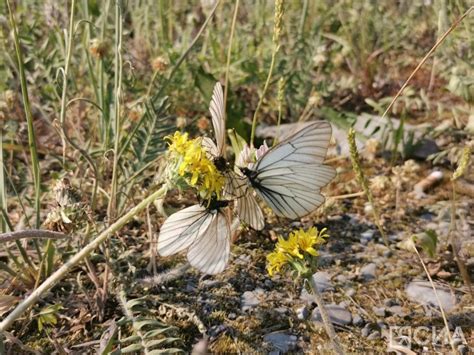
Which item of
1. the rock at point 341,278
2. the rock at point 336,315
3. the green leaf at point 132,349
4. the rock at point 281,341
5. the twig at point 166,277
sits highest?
the green leaf at point 132,349

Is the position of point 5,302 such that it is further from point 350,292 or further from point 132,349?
point 350,292

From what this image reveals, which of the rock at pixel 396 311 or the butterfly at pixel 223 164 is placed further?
the rock at pixel 396 311

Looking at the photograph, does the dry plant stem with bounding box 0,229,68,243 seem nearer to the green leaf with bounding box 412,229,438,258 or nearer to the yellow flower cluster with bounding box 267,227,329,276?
the yellow flower cluster with bounding box 267,227,329,276

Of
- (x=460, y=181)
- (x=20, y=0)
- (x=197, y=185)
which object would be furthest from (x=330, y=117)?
(x=20, y=0)

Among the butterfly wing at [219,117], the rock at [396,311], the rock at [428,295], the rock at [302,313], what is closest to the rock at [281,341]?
the rock at [302,313]

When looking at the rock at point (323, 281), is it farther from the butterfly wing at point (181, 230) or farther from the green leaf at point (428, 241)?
the butterfly wing at point (181, 230)

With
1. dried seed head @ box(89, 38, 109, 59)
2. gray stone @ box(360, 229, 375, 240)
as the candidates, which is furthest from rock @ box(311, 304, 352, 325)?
dried seed head @ box(89, 38, 109, 59)

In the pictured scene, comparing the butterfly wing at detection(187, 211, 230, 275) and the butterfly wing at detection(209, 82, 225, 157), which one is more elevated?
the butterfly wing at detection(209, 82, 225, 157)
